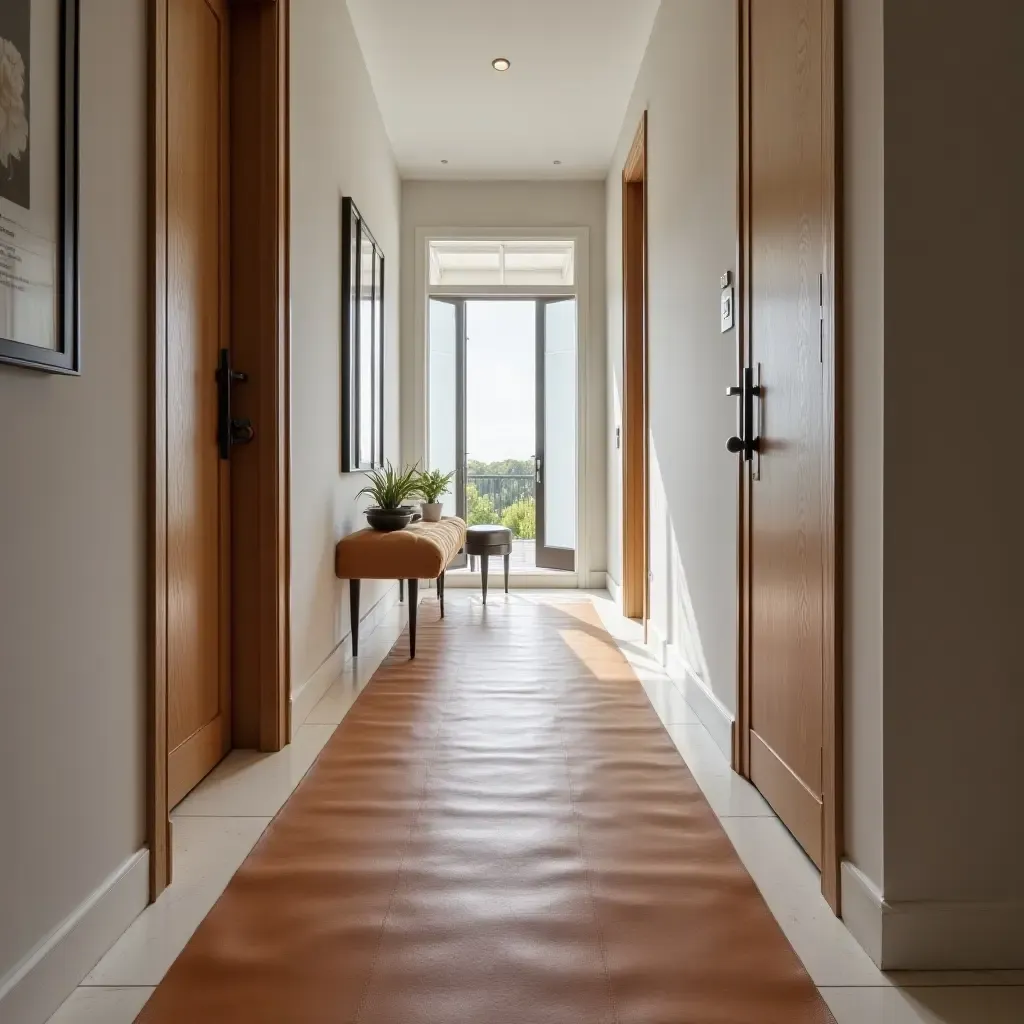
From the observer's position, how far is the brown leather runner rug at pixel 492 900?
4.35 feet

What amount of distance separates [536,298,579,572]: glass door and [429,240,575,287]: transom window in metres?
0.25

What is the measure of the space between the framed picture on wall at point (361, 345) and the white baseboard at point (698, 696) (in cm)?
163

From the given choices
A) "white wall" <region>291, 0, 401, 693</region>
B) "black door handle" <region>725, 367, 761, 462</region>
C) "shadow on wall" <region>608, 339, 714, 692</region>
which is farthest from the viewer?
"shadow on wall" <region>608, 339, 714, 692</region>

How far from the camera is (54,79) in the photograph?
4.38ft

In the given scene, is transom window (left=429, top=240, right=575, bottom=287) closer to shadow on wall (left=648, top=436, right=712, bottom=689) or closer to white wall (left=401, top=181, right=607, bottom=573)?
white wall (left=401, top=181, right=607, bottom=573)

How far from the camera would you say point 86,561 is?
1.45 meters

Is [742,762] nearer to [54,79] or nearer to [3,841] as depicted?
[3,841]

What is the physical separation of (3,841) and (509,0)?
388 cm

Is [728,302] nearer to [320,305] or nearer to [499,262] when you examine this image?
[320,305]

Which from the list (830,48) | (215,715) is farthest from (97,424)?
(830,48)

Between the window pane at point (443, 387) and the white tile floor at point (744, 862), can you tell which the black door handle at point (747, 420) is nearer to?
the white tile floor at point (744, 862)
